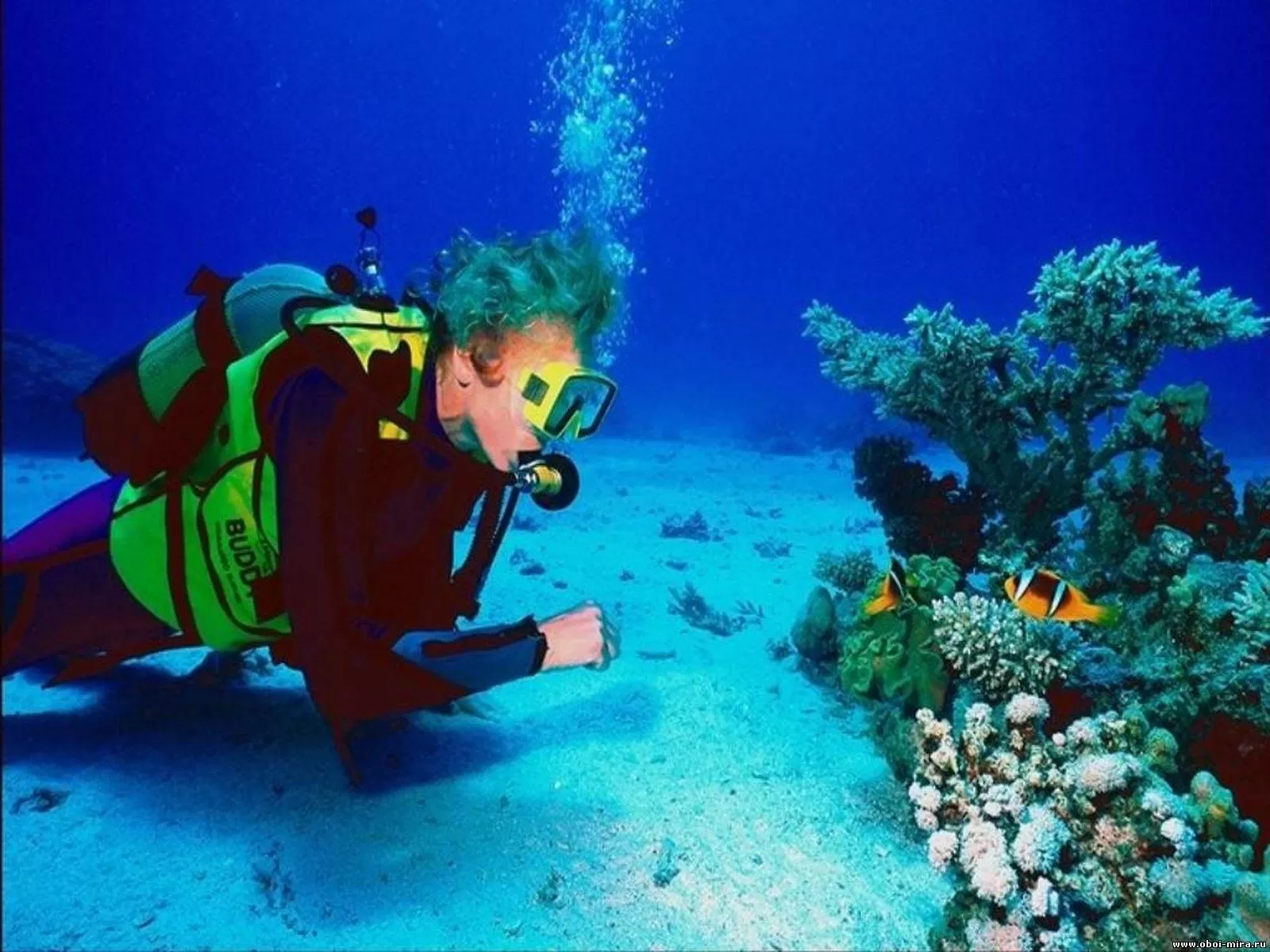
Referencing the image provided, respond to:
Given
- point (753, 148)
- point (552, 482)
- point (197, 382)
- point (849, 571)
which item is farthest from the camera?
point (753, 148)

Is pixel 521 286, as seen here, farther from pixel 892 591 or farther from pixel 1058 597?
pixel 1058 597

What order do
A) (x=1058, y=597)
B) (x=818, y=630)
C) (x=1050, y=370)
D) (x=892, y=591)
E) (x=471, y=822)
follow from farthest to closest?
1. (x=1050, y=370)
2. (x=818, y=630)
3. (x=892, y=591)
4. (x=1058, y=597)
5. (x=471, y=822)

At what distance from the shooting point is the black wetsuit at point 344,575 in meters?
2.27

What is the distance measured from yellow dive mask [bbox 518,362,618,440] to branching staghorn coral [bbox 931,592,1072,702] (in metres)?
2.81

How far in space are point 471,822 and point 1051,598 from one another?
3184 mm

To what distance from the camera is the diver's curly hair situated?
273 centimetres

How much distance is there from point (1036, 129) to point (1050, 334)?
16293 cm

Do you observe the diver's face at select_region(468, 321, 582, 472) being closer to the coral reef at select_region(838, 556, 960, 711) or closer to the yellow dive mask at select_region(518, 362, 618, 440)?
the yellow dive mask at select_region(518, 362, 618, 440)

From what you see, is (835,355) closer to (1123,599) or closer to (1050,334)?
(1050,334)

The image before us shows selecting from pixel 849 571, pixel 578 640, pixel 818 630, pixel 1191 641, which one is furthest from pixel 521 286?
pixel 849 571

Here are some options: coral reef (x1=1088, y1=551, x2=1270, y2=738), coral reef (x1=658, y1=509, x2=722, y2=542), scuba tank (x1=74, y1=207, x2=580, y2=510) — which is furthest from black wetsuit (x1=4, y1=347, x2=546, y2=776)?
→ coral reef (x1=658, y1=509, x2=722, y2=542)

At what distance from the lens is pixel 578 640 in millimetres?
2607

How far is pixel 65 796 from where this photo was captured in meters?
3.12

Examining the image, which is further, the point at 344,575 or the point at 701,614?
the point at 701,614
